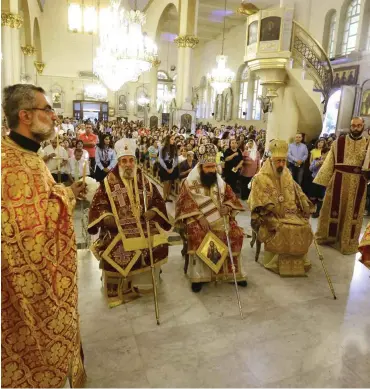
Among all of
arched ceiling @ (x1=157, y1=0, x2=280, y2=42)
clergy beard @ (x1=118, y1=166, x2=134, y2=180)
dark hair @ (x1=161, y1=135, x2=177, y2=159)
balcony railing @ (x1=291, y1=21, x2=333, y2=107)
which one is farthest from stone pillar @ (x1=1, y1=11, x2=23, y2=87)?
A: clergy beard @ (x1=118, y1=166, x2=134, y2=180)

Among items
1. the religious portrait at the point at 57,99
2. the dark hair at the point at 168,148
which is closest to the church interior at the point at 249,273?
the dark hair at the point at 168,148

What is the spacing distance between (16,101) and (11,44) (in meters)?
14.3

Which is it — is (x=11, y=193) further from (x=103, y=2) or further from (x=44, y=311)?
(x=103, y=2)

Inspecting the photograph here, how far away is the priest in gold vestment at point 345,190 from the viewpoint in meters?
5.16

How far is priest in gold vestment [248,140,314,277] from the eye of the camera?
4363mm

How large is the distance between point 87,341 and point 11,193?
175 centimetres

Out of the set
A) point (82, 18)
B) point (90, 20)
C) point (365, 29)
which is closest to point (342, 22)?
point (365, 29)

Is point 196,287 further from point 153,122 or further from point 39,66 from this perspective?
point 39,66

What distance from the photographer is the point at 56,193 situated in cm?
203

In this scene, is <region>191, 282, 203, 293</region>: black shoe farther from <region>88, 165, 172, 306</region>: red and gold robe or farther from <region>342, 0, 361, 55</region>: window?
<region>342, 0, 361, 55</region>: window

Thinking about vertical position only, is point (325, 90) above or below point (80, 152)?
above

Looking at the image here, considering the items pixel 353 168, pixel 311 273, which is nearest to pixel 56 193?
pixel 311 273

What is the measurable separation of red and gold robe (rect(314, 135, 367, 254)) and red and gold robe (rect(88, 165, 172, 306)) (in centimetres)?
290

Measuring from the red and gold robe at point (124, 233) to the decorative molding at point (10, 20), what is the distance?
12.8 metres
